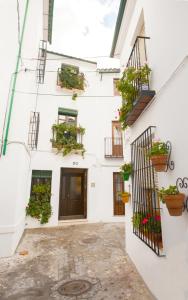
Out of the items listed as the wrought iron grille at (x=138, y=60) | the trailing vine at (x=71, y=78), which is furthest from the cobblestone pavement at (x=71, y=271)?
the trailing vine at (x=71, y=78)

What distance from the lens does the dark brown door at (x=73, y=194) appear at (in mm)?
9414

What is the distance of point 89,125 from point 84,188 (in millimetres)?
3361

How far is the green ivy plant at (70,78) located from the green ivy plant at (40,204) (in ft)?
17.7

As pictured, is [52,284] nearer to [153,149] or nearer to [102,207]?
[153,149]

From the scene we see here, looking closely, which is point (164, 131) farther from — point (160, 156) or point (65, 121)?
point (65, 121)

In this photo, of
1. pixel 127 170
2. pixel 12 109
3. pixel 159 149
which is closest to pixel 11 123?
pixel 12 109

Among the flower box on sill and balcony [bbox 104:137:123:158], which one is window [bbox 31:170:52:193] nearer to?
balcony [bbox 104:137:123:158]

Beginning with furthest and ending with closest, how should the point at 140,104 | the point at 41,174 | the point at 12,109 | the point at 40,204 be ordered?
the point at 41,174
the point at 40,204
the point at 12,109
the point at 140,104

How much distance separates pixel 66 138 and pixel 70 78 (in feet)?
11.2

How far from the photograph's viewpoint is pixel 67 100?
9742 millimetres

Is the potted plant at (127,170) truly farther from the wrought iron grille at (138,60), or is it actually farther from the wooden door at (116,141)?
the wooden door at (116,141)

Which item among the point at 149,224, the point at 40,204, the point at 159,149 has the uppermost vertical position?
the point at 159,149

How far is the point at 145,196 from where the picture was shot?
3.58 meters

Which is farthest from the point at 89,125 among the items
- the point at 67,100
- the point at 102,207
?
the point at 102,207
